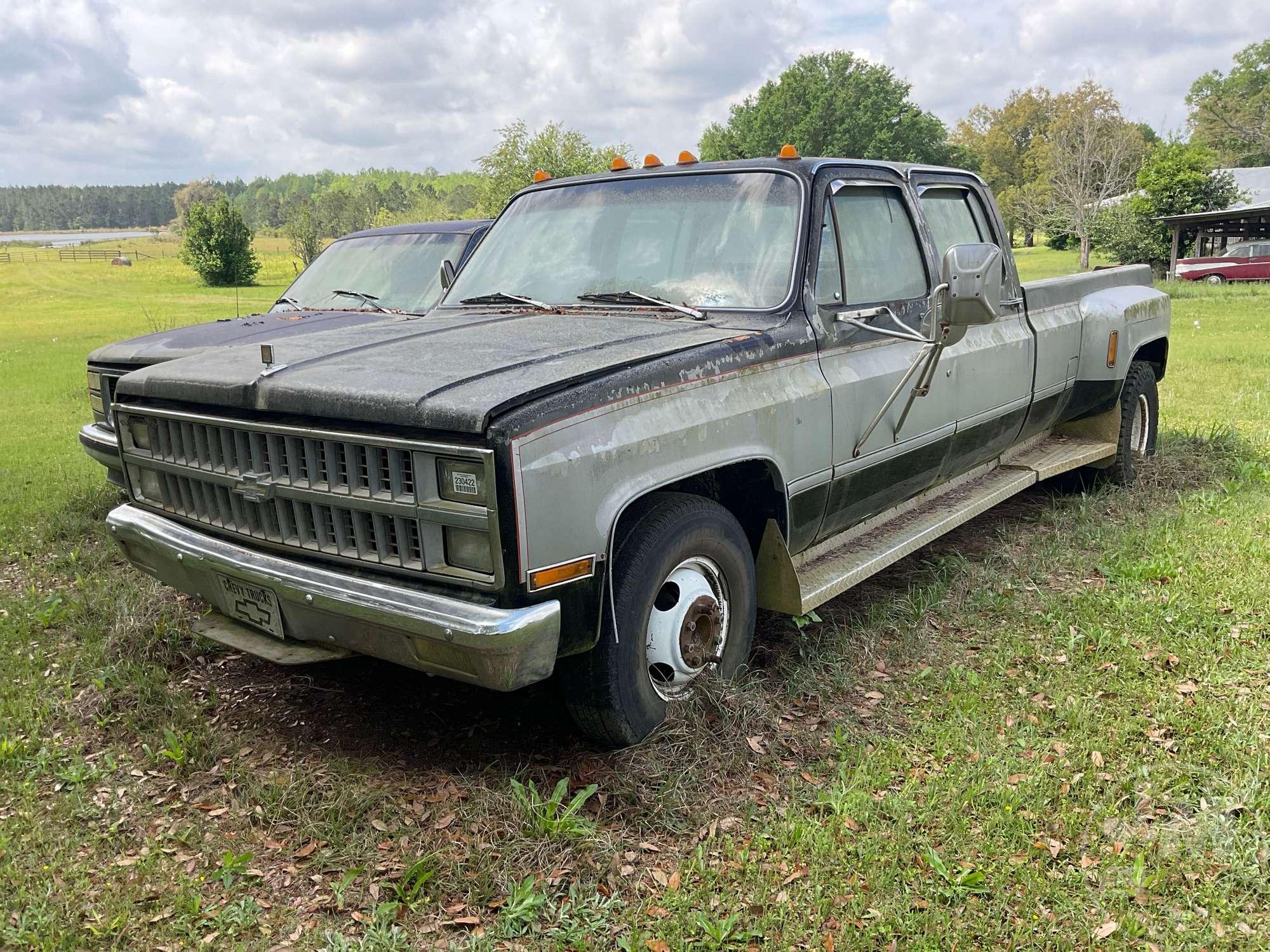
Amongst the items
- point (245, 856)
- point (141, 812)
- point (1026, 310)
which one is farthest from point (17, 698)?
point (1026, 310)

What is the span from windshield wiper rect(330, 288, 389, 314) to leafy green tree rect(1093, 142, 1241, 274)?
3559 centimetres

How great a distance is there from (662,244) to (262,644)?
2.26 metres

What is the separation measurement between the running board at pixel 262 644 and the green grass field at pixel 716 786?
1.45ft

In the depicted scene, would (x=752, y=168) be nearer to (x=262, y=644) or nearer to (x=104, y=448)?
(x=262, y=644)

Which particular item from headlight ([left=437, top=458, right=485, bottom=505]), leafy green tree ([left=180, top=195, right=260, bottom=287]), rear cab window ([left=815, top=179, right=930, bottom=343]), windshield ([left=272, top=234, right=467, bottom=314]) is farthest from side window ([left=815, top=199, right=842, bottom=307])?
leafy green tree ([left=180, top=195, right=260, bottom=287])

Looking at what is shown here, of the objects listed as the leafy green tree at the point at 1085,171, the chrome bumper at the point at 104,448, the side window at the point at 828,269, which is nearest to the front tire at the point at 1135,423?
the side window at the point at 828,269

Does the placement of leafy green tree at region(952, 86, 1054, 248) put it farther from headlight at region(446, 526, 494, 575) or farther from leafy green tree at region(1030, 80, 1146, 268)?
headlight at region(446, 526, 494, 575)

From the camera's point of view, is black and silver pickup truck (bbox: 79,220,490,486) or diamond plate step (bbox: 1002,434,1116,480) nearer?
diamond plate step (bbox: 1002,434,1116,480)

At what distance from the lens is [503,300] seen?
14.6 ft

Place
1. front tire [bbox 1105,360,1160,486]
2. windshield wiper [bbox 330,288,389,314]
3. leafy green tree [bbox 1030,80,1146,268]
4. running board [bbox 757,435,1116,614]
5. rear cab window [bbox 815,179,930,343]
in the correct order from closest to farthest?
running board [bbox 757,435,1116,614]
rear cab window [bbox 815,179,930,343]
front tire [bbox 1105,360,1160,486]
windshield wiper [bbox 330,288,389,314]
leafy green tree [bbox 1030,80,1146,268]

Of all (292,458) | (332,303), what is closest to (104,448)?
(332,303)

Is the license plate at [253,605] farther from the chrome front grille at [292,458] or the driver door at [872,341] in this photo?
the driver door at [872,341]

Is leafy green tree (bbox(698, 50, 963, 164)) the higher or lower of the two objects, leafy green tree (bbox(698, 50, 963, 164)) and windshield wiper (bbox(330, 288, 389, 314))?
the higher

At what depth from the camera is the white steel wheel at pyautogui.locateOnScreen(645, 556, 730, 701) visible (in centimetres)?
351
